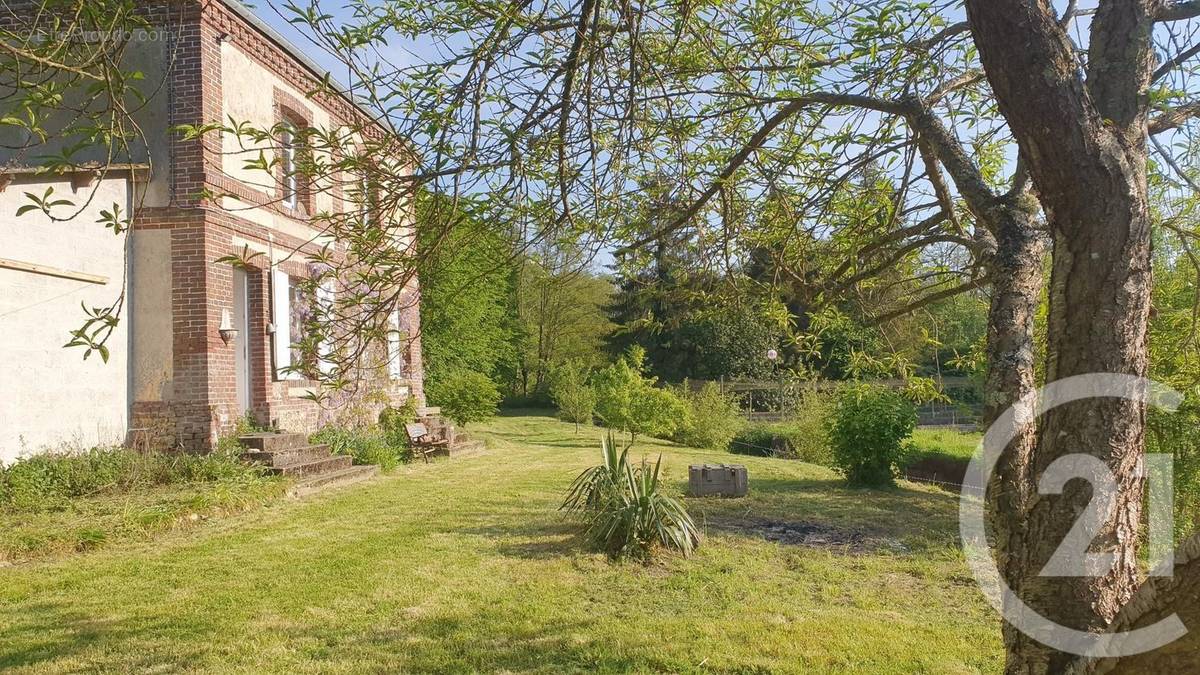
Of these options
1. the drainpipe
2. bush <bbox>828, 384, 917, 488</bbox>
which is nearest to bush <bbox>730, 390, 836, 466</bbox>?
bush <bbox>828, 384, 917, 488</bbox>

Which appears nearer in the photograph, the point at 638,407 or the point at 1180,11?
the point at 1180,11

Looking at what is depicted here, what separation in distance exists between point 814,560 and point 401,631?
3658 millimetres

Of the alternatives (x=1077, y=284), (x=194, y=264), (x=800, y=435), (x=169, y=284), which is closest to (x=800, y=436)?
(x=800, y=435)

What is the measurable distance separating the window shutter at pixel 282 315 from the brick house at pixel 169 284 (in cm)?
3

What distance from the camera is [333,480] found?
1033cm

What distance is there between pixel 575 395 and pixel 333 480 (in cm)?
1458

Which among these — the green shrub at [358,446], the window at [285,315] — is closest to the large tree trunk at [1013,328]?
the window at [285,315]

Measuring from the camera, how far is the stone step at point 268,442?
32.8 feet

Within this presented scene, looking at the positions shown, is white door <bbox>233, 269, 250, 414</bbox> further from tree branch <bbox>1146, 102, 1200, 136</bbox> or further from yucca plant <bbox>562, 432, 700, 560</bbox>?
tree branch <bbox>1146, 102, 1200, 136</bbox>

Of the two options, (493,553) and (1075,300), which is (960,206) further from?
(493,553)

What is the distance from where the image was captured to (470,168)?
3172mm

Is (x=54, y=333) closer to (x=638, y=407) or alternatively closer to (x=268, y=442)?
(x=268, y=442)

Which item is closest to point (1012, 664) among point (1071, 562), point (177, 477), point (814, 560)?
point (1071, 562)

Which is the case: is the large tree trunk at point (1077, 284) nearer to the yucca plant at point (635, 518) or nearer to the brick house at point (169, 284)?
the yucca plant at point (635, 518)
